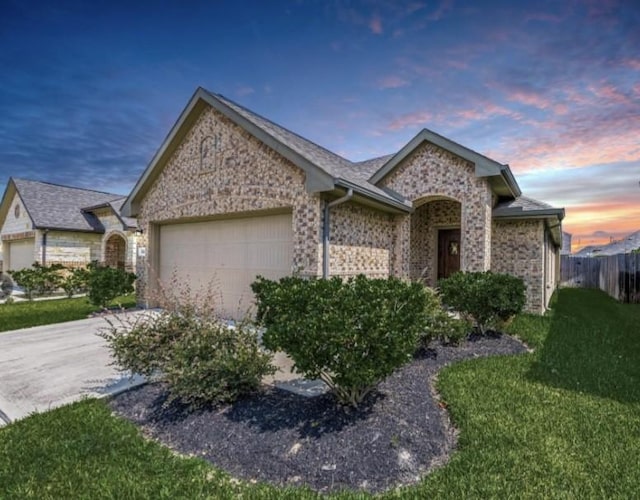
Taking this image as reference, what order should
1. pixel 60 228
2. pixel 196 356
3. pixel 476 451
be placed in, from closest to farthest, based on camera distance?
1. pixel 476 451
2. pixel 196 356
3. pixel 60 228

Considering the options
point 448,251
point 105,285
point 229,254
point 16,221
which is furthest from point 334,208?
point 16,221

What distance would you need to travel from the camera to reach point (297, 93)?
1059 centimetres

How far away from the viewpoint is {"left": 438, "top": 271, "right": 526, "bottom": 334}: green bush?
7195mm

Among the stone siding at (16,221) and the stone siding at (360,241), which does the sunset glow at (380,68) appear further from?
the stone siding at (16,221)

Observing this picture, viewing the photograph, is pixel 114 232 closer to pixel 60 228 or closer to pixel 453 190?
pixel 60 228

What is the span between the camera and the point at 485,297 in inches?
283

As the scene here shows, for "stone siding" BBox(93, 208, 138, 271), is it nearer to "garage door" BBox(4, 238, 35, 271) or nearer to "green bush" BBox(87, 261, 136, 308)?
"garage door" BBox(4, 238, 35, 271)

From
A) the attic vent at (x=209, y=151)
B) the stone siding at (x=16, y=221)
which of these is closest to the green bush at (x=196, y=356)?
the attic vent at (x=209, y=151)

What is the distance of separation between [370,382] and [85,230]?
66.7ft

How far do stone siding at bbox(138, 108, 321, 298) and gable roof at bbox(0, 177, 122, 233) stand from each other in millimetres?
9778

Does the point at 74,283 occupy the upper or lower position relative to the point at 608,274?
lower

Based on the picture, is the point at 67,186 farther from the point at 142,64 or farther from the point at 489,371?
the point at 489,371

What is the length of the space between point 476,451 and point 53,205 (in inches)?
922

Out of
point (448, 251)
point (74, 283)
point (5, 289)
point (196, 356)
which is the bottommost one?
point (5, 289)
